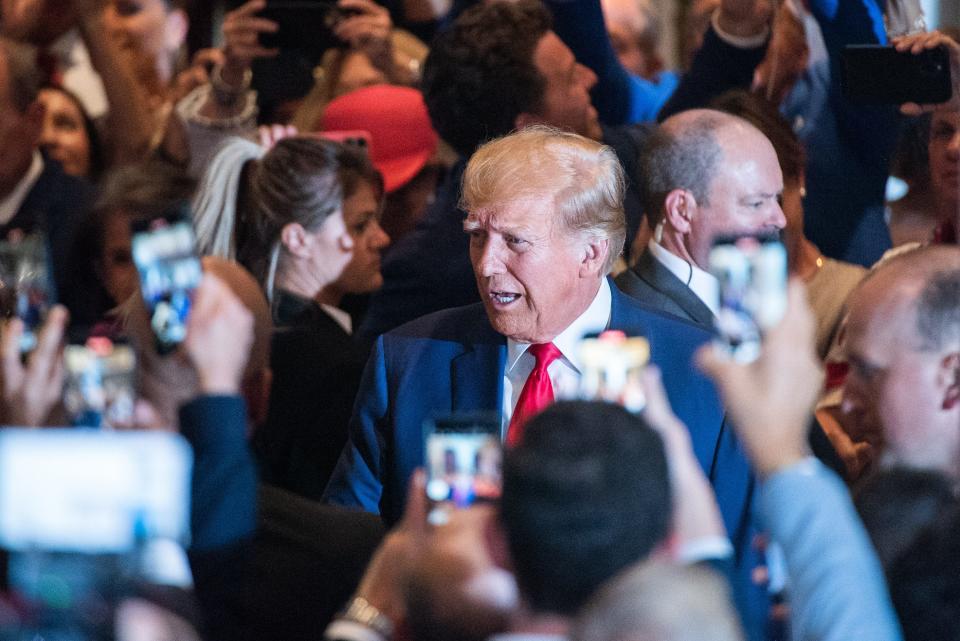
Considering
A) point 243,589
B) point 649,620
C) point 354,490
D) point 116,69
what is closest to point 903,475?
point 649,620

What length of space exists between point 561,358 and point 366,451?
1.34ft

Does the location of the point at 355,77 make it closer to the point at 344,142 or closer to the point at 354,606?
the point at 344,142

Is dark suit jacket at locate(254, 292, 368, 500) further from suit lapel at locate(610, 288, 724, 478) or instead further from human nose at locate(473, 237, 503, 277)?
suit lapel at locate(610, 288, 724, 478)

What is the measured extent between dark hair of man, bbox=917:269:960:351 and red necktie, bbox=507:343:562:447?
0.68m

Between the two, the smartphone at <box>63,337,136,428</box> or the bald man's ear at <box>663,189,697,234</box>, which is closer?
the smartphone at <box>63,337,136,428</box>

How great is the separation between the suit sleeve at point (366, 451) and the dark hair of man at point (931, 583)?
1.13m

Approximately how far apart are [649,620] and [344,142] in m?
2.36

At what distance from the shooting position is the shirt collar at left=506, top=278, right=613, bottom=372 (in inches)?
102

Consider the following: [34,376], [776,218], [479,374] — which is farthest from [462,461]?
[776,218]

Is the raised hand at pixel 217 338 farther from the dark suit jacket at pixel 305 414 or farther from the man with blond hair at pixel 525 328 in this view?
the dark suit jacket at pixel 305 414

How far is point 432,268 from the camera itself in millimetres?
3434

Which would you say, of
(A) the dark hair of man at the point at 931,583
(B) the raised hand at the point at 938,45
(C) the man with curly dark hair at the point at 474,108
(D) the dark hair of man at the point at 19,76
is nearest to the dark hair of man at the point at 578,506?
(A) the dark hair of man at the point at 931,583

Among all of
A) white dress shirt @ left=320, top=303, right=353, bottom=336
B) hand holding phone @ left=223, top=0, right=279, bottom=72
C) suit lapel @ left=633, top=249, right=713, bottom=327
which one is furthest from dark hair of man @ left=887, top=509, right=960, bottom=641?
hand holding phone @ left=223, top=0, right=279, bottom=72

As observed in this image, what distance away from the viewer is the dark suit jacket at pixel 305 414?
9.52 ft
